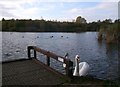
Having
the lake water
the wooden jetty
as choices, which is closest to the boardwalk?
the wooden jetty

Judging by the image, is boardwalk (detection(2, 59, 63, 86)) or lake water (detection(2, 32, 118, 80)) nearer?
boardwalk (detection(2, 59, 63, 86))

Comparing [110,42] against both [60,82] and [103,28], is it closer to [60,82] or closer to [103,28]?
[103,28]

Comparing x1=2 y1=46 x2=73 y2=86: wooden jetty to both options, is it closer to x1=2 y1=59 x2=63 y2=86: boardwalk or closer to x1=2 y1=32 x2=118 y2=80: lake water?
x1=2 y1=59 x2=63 y2=86: boardwalk

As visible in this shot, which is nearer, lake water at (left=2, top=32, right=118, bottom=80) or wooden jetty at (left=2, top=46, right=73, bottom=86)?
wooden jetty at (left=2, top=46, right=73, bottom=86)

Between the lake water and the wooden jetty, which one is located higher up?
the wooden jetty

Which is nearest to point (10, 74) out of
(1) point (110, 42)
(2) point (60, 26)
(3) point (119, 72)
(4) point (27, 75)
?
(4) point (27, 75)

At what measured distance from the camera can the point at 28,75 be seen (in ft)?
27.1

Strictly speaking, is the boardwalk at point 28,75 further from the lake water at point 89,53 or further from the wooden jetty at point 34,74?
the lake water at point 89,53

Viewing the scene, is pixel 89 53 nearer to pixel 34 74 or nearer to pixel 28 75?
pixel 34 74

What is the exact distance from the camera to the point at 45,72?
8.60 metres

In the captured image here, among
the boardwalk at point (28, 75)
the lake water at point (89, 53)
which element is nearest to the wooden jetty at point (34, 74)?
the boardwalk at point (28, 75)

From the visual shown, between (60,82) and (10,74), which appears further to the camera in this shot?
(10,74)

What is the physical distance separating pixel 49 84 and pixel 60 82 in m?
0.42

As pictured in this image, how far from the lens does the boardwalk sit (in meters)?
7.35
